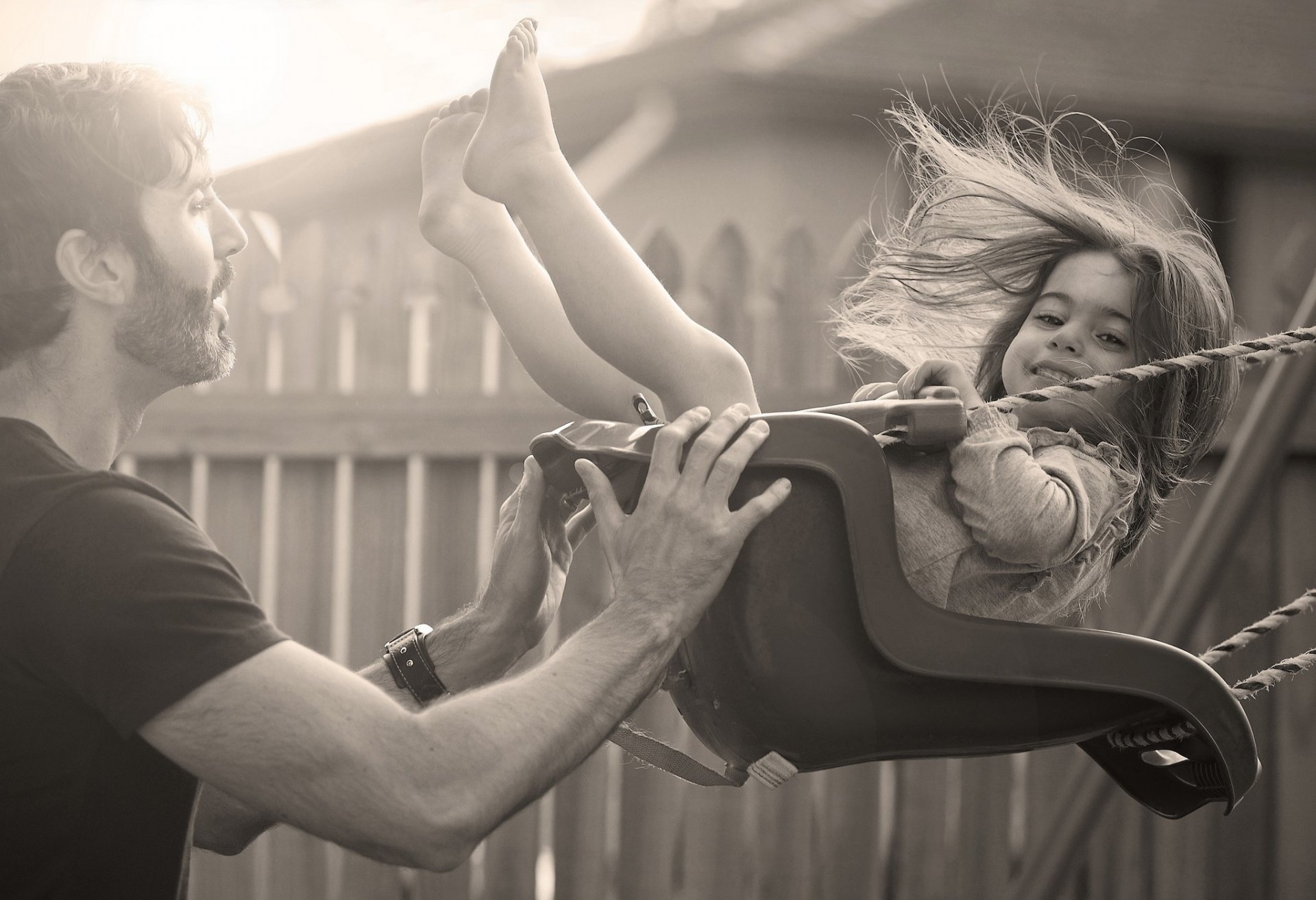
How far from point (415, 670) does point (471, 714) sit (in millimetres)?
Answer: 503

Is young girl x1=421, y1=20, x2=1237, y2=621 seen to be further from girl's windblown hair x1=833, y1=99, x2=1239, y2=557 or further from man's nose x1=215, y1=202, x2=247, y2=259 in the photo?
man's nose x1=215, y1=202, x2=247, y2=259

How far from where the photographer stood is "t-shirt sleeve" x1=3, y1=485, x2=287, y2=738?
1.29 m

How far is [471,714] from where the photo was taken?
138cm

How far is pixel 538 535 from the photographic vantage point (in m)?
1.71

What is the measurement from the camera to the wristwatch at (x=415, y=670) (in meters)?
1.85

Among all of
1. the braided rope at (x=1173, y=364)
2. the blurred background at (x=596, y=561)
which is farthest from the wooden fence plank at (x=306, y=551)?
the braided rope at (x=1173, y=364)

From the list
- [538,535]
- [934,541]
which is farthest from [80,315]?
[934,541]

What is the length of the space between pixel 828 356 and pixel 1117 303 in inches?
58.1

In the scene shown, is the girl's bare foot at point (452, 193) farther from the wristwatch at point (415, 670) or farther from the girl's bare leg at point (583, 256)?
the wristwatch at point (415, 670)

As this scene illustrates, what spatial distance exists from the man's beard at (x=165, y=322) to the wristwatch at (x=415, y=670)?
492mm

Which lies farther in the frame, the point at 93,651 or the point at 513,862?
the point at 513,862

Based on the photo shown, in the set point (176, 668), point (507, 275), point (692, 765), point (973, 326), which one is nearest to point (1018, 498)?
point (692, 765)

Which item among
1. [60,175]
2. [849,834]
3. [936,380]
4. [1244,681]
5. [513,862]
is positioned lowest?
[513,862]

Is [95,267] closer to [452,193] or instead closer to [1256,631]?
[452,193]
